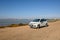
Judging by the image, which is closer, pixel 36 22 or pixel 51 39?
pixel 51 39

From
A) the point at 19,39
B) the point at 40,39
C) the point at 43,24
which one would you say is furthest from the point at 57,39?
the point at 43,24

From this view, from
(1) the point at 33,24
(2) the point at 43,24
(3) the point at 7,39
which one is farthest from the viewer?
(2) the point at 43,24

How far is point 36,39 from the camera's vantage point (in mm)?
12289

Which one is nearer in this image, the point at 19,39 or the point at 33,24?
the point at 19,39

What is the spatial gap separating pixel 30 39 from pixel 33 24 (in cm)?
1107

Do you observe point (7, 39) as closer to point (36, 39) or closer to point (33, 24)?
point (36, 39)

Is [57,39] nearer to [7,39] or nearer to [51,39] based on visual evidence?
[51,39]

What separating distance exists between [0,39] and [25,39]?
2515 mm

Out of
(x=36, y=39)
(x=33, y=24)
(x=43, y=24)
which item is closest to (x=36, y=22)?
(x=33, y=24)

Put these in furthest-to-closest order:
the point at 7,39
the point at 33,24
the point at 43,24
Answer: the point at 43,24 < the point at 33,24 < the point at 7,39

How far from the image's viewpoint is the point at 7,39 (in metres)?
12.1

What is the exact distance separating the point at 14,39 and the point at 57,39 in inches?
169

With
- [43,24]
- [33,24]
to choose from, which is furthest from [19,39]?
[43,24]

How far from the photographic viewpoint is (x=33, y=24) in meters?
23.2
